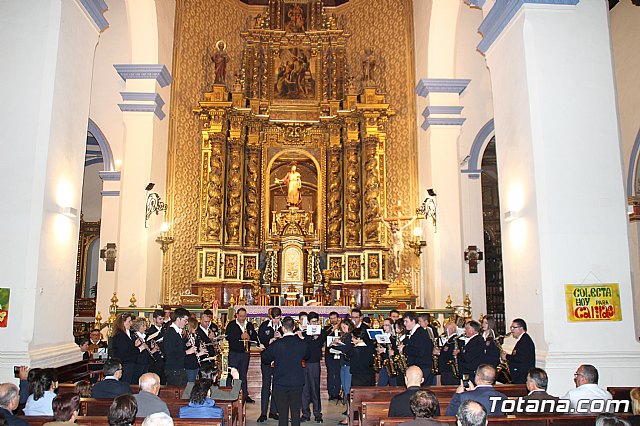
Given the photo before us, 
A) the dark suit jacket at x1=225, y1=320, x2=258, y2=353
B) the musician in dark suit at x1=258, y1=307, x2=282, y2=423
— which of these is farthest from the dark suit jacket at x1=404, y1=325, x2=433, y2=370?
the dark suit jacket at x1=225, y1=320, x2=258, y2=353

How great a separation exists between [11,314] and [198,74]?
11.6m

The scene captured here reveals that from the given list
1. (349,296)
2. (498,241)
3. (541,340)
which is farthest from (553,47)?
(498,241)

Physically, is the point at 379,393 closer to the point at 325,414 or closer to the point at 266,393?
the point at 266,393

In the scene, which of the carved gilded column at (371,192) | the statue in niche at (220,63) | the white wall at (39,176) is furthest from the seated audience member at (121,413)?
the statue in niche at (220,63)

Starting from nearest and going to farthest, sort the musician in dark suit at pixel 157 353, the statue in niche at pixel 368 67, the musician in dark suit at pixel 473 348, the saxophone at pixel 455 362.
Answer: the musician in dark suit at pixel 473 348 < the musician in dark suit at pixel 157 353 < the saxophone at pixel 455 362 < the statue in niche at pixel 368 67

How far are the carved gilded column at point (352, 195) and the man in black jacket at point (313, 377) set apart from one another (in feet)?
24.3

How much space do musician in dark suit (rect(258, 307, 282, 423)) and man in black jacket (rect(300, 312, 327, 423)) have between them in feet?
1.56

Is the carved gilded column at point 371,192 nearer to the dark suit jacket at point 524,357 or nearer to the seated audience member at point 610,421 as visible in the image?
the dark suit jacket at point 524,357

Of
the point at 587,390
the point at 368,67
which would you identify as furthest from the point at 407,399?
the point at 368,67

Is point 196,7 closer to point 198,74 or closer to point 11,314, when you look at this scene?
point 198,74

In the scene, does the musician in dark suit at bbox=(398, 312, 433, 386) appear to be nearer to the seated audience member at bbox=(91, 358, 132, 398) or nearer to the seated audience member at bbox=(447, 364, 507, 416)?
the seated audience member at bbox=(447, 364, 507, 416)

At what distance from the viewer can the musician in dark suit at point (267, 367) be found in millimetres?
8422

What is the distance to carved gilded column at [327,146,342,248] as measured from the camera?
16750mm

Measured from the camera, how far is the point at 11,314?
6.94 metres
